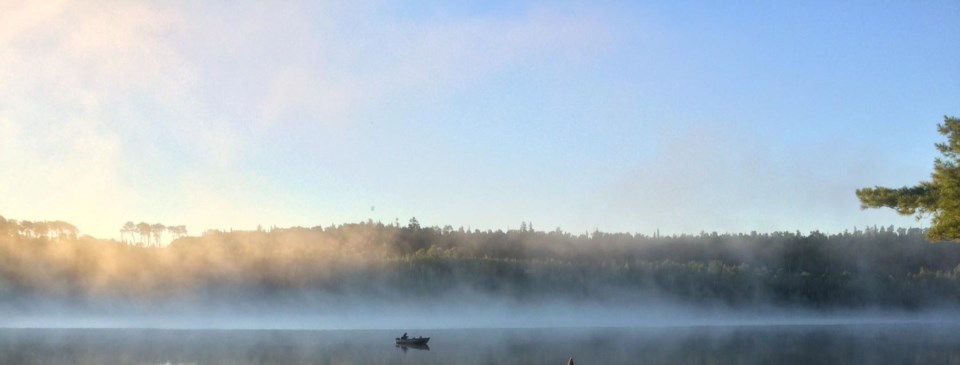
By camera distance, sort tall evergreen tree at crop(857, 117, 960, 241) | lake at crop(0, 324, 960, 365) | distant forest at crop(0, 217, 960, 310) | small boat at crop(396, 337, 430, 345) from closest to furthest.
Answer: tall evergreen tree at crop(857, 117, 960, 241), lake at crop(0, 324, 960, 365), small boat at crop(396, 337, 430, 345), distant forest at crop(0, 217, 960, 310)

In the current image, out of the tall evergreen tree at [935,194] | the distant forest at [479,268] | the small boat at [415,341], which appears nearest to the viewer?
the tall evergreen tree at [935,194]

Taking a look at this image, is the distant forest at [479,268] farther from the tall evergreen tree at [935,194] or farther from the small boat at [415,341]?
the tall evergreen tree at [935,194]

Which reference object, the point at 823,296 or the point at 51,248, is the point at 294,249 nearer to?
the point at 51,248

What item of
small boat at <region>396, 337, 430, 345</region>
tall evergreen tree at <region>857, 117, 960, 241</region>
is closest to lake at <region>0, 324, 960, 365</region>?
small boat at <region>396, 337, 430, 345</region>

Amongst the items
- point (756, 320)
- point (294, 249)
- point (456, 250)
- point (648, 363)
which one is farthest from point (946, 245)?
point (648, 363)

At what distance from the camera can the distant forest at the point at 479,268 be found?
126375mm

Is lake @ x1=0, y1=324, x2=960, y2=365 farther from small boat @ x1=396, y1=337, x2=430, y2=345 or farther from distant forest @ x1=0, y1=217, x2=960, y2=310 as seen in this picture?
distant forest @ x1=0, y1=217, x2=960, y2=310

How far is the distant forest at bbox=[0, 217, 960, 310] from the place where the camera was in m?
126

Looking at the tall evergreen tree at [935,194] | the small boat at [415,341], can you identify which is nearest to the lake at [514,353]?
the small boat at [415,341]

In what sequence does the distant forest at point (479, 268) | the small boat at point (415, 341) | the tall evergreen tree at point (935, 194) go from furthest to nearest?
the distant forest at point (479, 268), the small boat at point (415, 341), the tall evergreen tree at point (935, 194)

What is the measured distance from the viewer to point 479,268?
436ft

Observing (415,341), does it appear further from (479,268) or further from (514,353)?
(479,268)

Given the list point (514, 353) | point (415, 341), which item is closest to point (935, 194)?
point (514, 353)

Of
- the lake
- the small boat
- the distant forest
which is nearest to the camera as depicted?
the lake
